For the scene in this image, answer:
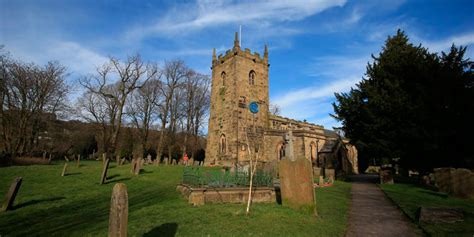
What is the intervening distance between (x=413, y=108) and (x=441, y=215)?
1251cm

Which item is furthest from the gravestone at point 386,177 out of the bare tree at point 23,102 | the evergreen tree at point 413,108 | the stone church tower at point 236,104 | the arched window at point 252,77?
the bare tree at point 23,102

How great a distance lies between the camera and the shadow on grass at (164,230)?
215 inches

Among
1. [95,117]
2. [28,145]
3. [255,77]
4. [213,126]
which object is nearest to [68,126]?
[95,117]

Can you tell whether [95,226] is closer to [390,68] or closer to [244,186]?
[244,186]

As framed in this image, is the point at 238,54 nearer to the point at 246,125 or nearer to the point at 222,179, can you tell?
the point at 246,125

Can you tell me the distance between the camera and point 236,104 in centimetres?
2600

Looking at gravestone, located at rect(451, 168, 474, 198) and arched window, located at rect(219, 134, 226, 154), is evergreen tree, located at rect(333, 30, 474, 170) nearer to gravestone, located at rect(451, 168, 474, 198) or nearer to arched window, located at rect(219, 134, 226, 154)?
gravestone, located at rect(451, 168, 474, 198)

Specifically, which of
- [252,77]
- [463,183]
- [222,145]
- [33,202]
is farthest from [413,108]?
[33,202]

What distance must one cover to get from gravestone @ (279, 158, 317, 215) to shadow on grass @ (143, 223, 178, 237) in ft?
12.9

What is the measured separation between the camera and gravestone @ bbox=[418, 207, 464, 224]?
20.3 feet

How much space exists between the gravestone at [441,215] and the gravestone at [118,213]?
7202 millimetres

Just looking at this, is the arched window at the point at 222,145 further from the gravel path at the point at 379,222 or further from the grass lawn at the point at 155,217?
the gravel path at the point at 379,222

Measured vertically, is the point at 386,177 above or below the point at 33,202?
above

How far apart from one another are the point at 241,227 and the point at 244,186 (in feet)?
11.6
